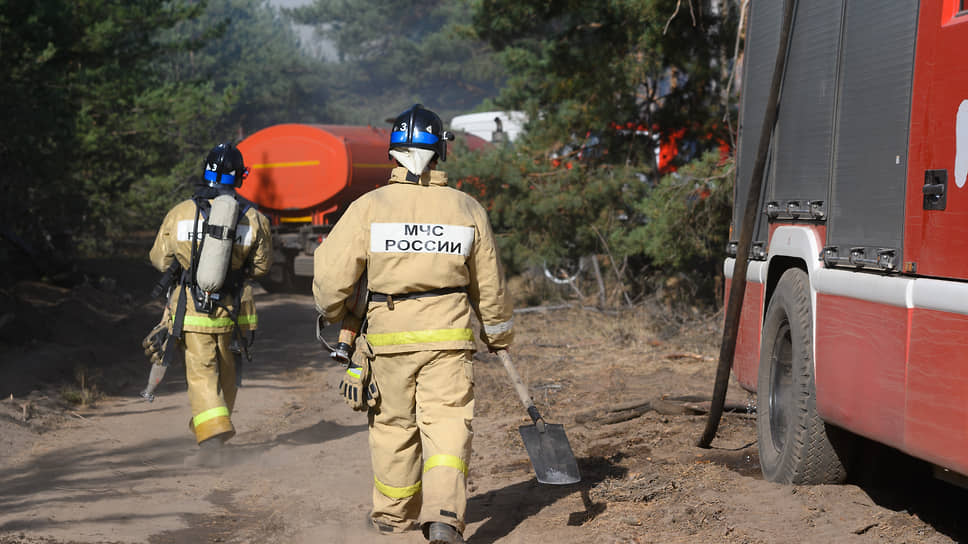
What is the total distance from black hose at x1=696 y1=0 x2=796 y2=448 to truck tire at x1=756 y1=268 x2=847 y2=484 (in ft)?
0.96

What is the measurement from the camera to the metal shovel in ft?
15.5

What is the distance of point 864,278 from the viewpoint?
4.16 metres

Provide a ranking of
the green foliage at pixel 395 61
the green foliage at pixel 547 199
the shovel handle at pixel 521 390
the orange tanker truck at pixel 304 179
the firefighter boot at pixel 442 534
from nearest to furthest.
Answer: the firefighter boot at pixel 442 534
the shovel handle at pixel 521 390
the green foliage at pixel 547 199
the orange tanker truck at pixel 304 179
the green foliage at pixel 395 61

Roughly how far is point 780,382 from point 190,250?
3794 mm

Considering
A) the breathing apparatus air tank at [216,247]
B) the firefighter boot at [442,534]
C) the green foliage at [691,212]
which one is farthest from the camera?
the green foliage at [691,212]

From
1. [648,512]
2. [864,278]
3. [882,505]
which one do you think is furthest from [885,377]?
[648,512]

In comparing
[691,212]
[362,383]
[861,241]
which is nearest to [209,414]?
[362,383]

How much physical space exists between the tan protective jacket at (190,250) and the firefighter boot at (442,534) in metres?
3.00

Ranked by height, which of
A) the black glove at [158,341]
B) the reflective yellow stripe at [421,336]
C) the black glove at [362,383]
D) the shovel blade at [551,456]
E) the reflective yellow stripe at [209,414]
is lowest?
the reflective yellow stripe at [209,414]

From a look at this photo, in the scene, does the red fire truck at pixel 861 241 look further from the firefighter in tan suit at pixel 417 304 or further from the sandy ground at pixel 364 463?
the firefighter in tan suit at pixel 417 304

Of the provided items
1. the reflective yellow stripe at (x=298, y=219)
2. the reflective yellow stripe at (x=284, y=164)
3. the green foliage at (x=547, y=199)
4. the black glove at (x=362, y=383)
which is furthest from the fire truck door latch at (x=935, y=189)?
the reflective yellow stripe at (x=298, y=219)

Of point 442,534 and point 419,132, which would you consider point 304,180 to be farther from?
point 442,534

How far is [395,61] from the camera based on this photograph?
56.8 m

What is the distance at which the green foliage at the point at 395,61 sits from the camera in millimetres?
54406
